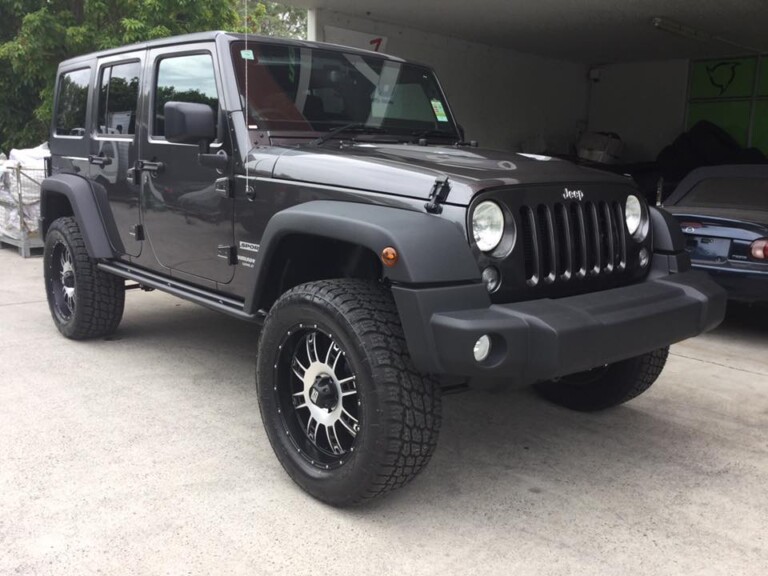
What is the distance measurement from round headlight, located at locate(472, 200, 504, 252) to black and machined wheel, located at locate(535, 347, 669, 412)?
1.29m

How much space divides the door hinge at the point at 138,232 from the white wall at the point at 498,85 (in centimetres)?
645

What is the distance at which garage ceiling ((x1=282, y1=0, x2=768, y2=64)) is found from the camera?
982 cm


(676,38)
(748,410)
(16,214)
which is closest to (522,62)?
(676,38)

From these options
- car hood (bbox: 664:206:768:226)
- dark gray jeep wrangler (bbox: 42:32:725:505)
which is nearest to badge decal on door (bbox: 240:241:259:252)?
dark gray jeep wrangler (bbox: 42:32:725:505)

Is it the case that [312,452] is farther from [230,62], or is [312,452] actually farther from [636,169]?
[636,169]

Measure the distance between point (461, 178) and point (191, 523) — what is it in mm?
1718

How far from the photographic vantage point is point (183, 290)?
4.10 meters

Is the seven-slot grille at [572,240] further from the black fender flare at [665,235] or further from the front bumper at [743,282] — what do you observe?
the front bumper at [743,282]

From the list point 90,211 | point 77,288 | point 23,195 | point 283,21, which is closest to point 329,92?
point 90,211

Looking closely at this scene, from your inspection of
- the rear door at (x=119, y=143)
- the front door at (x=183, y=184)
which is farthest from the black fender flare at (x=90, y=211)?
the front door at (x=183, y=184)

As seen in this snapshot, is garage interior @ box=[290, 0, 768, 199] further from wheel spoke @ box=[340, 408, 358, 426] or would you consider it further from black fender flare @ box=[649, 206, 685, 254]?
wheel spoke @ box=[340, 408, 358, 426]

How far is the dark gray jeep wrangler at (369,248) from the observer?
8.57 ft

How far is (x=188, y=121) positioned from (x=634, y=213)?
7.03 feet

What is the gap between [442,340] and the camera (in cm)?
249
